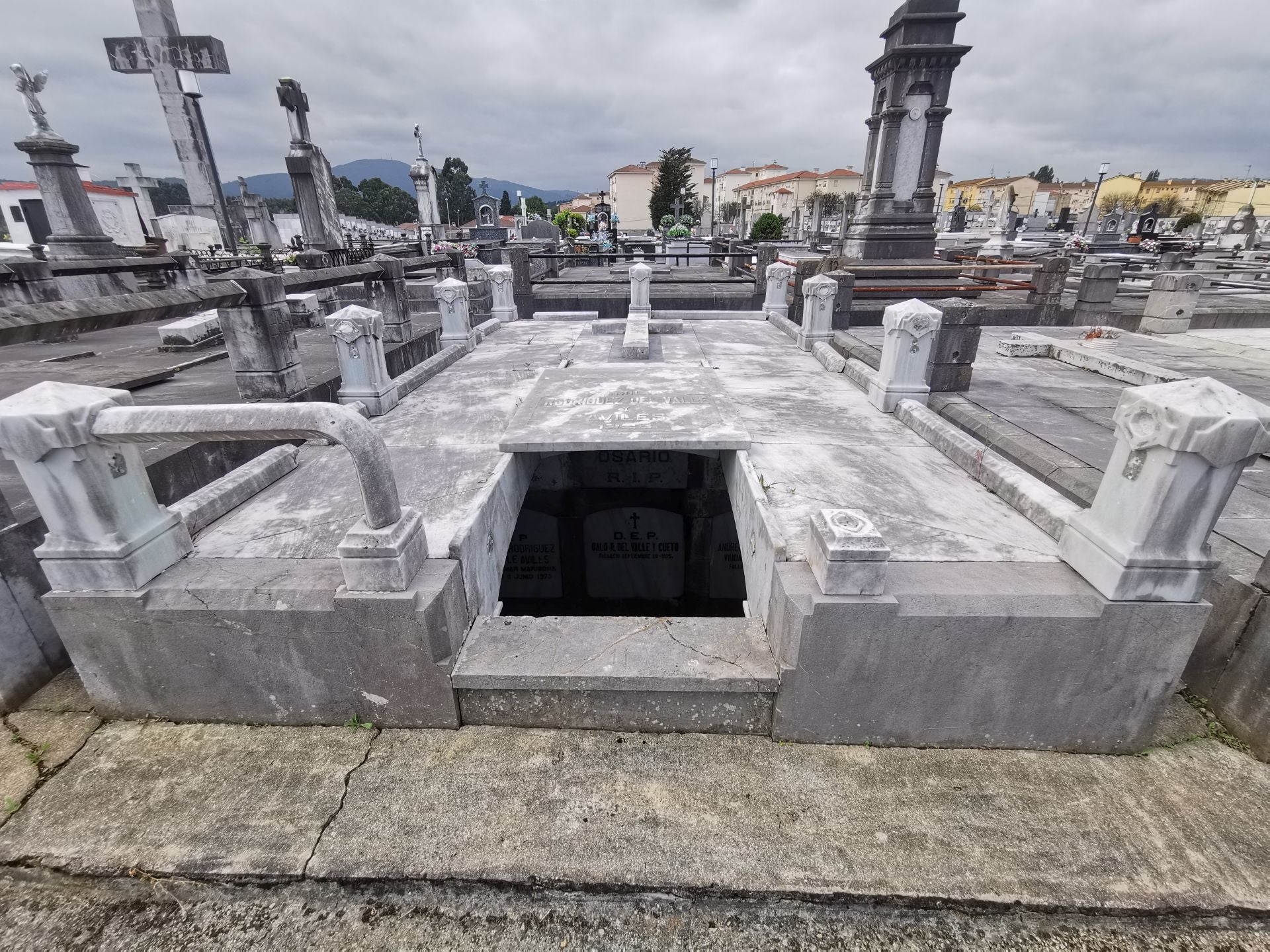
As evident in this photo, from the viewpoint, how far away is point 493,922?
2709 millimetres

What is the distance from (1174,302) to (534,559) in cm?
1418

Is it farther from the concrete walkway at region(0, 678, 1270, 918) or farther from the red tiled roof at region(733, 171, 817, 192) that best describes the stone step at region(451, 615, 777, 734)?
the red tiled roof at region(733, 171, 817, 192)

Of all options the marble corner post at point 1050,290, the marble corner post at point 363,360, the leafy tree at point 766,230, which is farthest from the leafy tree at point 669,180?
the marble corner post at point 363,360

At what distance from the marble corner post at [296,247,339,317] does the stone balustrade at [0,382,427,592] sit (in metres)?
12.2

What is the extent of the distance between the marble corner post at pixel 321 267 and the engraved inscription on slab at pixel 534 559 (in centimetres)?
885

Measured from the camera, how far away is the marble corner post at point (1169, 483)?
8.86 ft

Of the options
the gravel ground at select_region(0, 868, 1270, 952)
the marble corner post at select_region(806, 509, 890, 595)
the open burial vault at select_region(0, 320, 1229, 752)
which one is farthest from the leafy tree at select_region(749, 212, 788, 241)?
the gravel ground at select_region(0, 868, 1270, 952)

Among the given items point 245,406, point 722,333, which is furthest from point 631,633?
point 722,333

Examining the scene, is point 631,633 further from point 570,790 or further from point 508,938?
point 508,938

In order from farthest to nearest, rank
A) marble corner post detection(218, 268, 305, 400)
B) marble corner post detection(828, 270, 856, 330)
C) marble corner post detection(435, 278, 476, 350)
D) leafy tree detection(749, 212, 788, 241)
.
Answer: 1. leafy tree detection(749, 212, 788, 241)
2. marble corner post detection(828, 270, 856, 330)
3. marble corner post detection(435, 278, 476, 350)
4. marble corner post detection(218, 268, 305, 400)

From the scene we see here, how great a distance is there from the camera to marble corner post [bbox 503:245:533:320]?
1473 centimetres

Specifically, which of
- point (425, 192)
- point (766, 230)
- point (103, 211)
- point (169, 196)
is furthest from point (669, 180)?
point (169, 196)

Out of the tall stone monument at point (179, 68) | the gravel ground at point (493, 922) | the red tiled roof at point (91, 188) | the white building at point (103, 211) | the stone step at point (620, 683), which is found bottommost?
the gravel ground at point (493, 922)

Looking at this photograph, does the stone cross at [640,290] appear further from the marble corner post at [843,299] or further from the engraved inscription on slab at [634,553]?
the engraved inscription on slab at [634,553]
